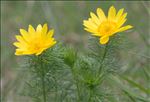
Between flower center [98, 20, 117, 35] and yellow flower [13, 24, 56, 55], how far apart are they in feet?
0.55

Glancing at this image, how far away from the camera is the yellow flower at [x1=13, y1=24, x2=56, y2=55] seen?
6.32ft

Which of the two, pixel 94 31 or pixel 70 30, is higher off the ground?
pixel 70 30

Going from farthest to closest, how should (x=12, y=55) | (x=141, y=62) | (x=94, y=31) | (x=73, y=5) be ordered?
(x=73, y=5) < (x=12, y=55) < (x=141, y=62) < (x=94, y=31)

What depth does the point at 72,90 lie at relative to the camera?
7.13 feet

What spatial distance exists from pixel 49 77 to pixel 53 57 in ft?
0.28

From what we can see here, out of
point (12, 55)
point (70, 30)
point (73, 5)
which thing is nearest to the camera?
point (12, 55)

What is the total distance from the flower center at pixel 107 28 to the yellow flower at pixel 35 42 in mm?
168

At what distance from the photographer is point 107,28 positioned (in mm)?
1963

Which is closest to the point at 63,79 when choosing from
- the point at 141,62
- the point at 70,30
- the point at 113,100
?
the point at 113,100

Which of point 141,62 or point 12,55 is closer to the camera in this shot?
point 141,62

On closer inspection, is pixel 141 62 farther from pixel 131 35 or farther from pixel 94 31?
pixel 94 31

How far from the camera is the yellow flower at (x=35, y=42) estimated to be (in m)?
1.93

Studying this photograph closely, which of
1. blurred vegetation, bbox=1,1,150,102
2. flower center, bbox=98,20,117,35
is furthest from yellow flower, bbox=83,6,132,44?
blurred vegetation, bbox=1,1,150,102

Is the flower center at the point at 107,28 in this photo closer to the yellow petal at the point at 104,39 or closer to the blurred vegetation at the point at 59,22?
the yellow petal at the point at 104,39
